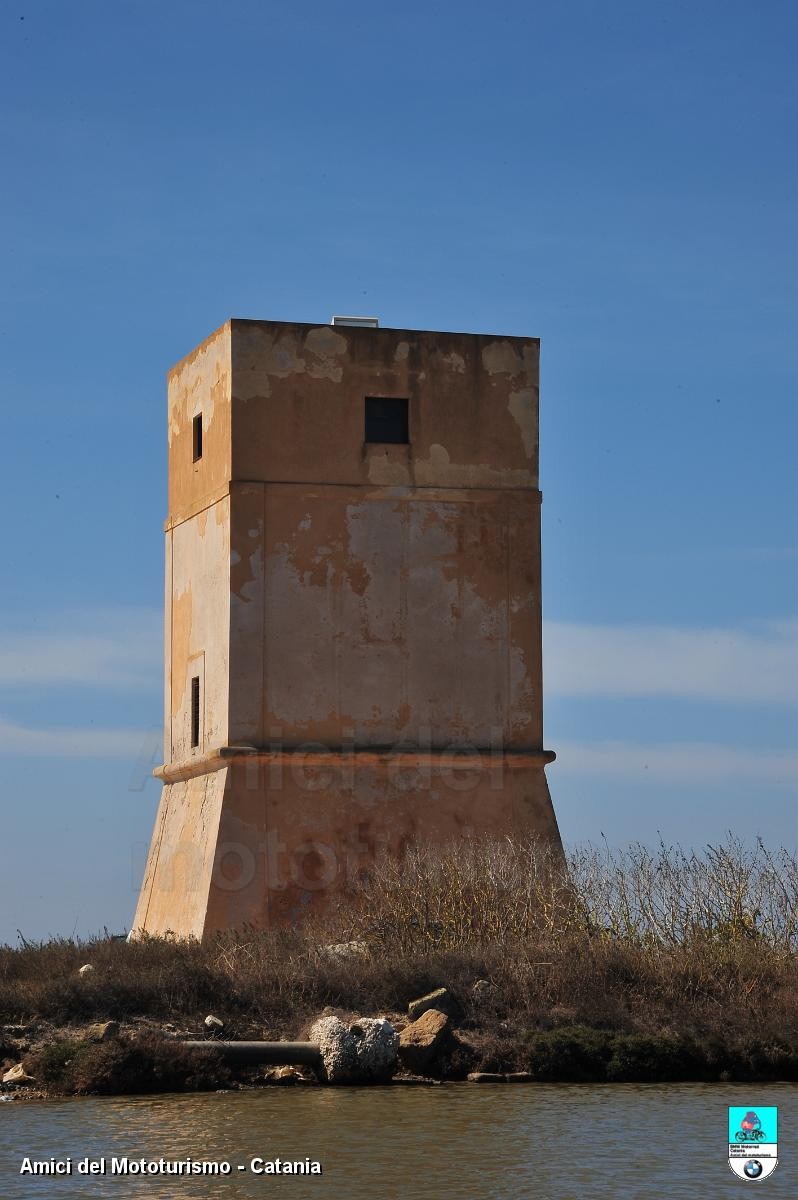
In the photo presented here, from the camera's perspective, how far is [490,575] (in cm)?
2405

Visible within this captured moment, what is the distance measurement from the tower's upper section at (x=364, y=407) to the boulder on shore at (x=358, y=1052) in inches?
304

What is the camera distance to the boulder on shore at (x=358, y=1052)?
17797 mm

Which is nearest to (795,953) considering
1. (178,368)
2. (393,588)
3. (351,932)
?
(351,932)

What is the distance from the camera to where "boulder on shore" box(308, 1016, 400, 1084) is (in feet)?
58.4

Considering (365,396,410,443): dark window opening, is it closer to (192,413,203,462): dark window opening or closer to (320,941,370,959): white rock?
(192,413,203,462): dark window opening

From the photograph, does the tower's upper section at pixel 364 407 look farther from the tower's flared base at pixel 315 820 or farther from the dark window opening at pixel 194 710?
the tower's flared base at pixel 315 820

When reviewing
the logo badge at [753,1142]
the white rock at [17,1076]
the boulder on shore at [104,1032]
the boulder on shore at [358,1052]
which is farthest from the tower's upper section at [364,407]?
the logo badge at [753,1142]

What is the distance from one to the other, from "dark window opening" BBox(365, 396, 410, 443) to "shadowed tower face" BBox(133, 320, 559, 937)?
0.02m

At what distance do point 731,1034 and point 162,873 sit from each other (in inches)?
328

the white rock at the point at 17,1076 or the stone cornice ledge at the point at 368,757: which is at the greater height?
the stone cornice ledge at the point at 368,757

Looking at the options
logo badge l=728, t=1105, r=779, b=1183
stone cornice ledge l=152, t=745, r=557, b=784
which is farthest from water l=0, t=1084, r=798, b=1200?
stone cornice ledge l=152, t=745, r=557, b=784

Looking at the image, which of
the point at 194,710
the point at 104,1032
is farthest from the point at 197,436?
the point at 104,1032

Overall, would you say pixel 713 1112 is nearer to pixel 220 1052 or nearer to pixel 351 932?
pixel 220 1052

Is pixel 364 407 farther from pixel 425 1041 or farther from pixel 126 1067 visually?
pixel 126 1067
